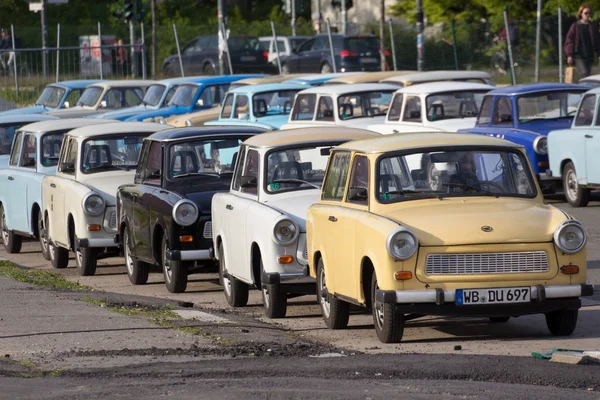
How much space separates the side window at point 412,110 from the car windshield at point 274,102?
380 cm

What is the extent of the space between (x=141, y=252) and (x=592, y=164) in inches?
288

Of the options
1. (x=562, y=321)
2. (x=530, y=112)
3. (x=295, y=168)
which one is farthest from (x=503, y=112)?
(x=562, y=321)

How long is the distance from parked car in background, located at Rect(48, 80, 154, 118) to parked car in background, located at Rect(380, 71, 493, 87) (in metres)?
7.45

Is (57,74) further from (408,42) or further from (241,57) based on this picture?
(408,42)

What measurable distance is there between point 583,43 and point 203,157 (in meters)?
17.2

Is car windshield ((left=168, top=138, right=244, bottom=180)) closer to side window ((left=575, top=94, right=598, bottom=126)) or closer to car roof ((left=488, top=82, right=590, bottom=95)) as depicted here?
side window ((left=575, top=94, right=598, bottom=126))

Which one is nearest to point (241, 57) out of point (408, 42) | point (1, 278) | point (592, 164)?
point (408, 42)

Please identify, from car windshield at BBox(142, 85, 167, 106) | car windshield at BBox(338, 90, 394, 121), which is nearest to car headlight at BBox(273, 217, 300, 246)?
car windshield at BBox(338, 90, 394, 121)

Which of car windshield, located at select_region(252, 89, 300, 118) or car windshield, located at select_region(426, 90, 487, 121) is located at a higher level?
car windshield, located at select_region(426, 90, 487, 121)

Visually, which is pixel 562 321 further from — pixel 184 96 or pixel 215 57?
pixel 215 57

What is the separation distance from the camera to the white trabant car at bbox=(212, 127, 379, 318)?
11.6 meters

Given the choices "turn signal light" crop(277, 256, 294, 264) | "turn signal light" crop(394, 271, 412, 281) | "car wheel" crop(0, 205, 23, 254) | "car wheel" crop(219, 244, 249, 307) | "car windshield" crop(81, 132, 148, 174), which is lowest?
"car wheel" crop(0, 205, 23, 254)

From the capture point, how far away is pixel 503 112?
2105 cm

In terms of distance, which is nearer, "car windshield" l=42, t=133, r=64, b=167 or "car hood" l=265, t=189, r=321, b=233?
"car hood" l=265, t=189, r=321, b=233
